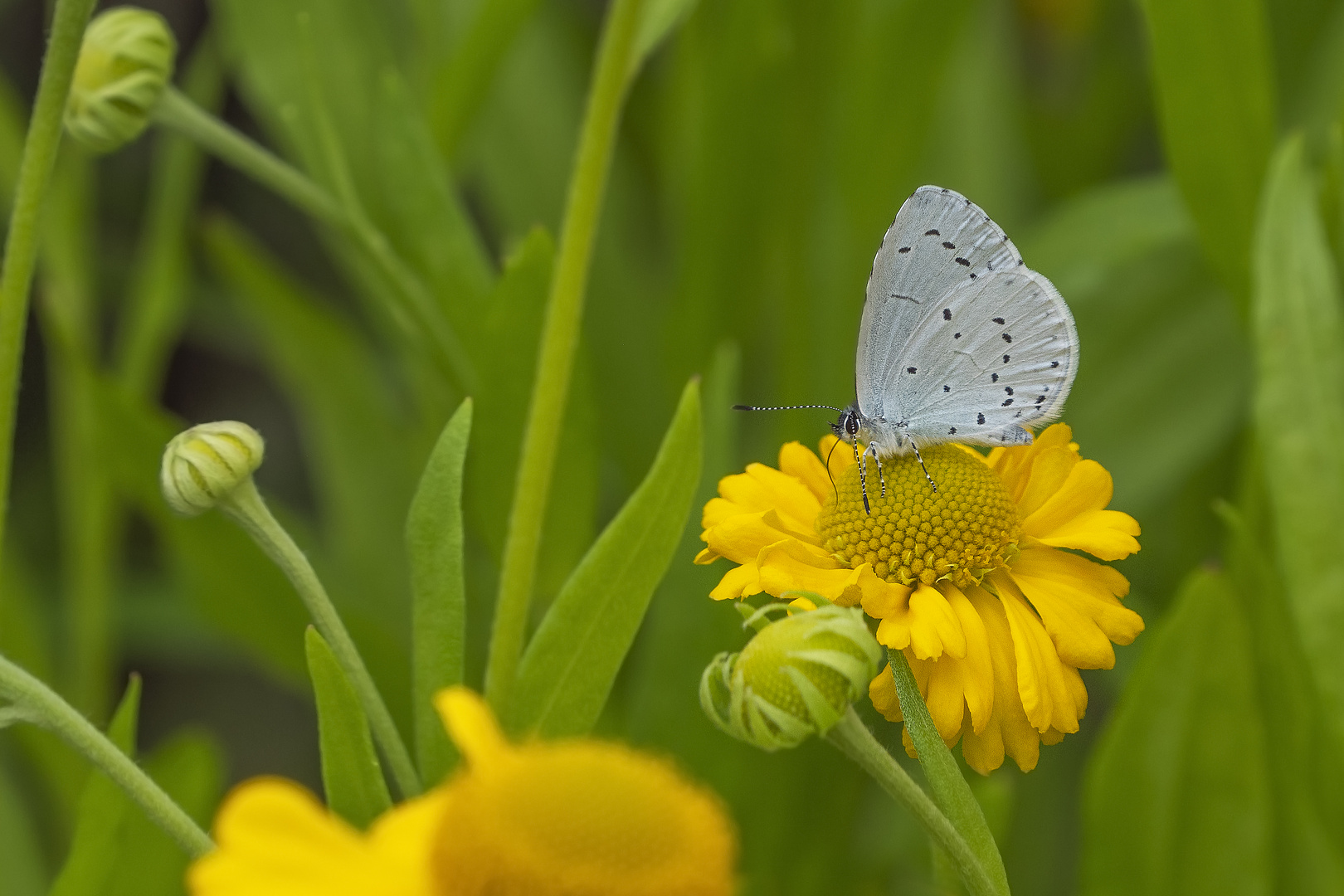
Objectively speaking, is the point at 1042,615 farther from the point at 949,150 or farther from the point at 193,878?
the point at 949,150

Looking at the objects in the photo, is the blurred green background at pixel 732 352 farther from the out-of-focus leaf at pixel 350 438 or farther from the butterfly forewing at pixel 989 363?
the butterfly forewing at pixel 989 363

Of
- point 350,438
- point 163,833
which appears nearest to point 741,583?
point 163,833

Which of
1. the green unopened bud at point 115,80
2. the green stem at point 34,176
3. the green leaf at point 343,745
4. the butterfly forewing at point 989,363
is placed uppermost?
the green unopened bud at point 115,80

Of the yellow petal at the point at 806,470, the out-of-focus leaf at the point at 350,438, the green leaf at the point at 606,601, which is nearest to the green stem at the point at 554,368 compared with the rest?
the green leaf at the point at 606,601

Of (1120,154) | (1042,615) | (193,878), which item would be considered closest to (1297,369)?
(1042,615)

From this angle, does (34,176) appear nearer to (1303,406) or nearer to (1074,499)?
(1074,499)

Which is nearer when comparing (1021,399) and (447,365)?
(1021,399)

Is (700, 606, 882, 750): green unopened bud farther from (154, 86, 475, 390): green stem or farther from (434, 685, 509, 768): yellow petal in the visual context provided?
(154, 86, 475, 390): green stem
